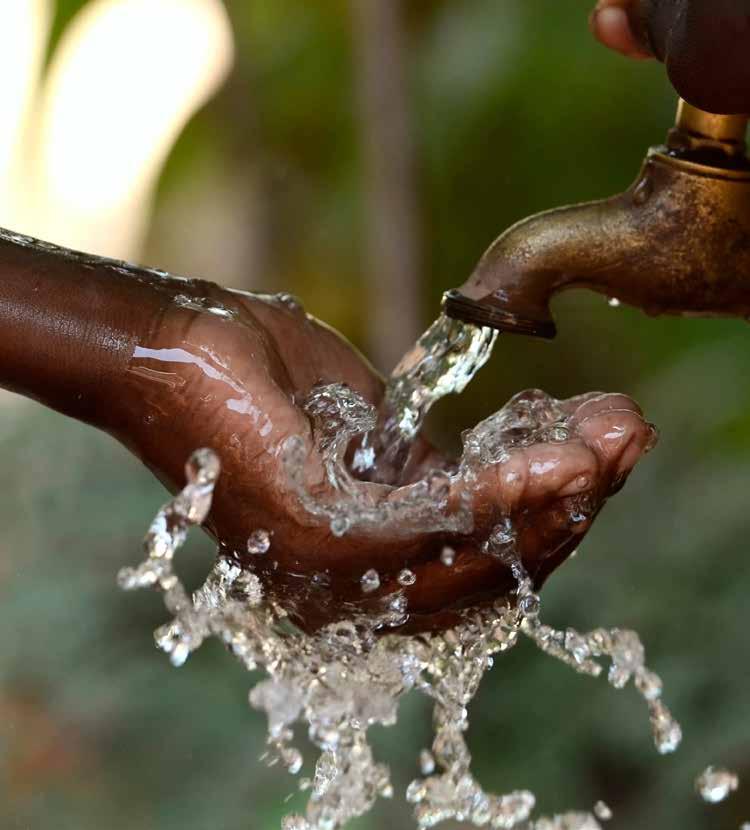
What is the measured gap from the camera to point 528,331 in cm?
123

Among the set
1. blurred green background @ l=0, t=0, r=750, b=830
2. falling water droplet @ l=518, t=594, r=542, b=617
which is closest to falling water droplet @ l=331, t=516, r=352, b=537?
falling water droplet @ l=518, t=594, r=542, b=617

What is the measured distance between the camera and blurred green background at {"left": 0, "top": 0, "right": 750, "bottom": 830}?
246 cm

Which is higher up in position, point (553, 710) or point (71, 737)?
point (553, 710)

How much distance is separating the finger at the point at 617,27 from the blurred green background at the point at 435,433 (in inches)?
51.9

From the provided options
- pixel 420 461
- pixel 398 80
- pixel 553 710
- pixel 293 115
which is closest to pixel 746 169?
pixel 420 461

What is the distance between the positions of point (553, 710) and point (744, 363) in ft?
3.75

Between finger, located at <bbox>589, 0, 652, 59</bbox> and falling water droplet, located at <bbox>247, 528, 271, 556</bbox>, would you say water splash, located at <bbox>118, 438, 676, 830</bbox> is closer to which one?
falling water droplet, located at <bbox>247, 528, 271, 556</bbox>

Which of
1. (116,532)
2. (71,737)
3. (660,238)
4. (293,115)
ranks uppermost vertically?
(660,238)

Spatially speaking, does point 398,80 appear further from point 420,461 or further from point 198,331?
point 198,331

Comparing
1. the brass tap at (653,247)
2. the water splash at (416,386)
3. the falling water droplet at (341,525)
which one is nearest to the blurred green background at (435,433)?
the water splash at (416,386)

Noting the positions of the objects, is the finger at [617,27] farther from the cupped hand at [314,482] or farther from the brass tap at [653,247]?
the cupped hand at [314,482]

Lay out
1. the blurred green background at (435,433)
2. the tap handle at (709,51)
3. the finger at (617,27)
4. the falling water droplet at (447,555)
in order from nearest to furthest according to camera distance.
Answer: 1. the tap handle at (709,51)
2. the falling water droplet at (447,555)
3. the finger at (617,27)
4. the blurred green background at (435,433)

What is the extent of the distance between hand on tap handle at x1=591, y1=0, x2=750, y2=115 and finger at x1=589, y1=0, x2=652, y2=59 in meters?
0.13

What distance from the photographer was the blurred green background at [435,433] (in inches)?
96.8
